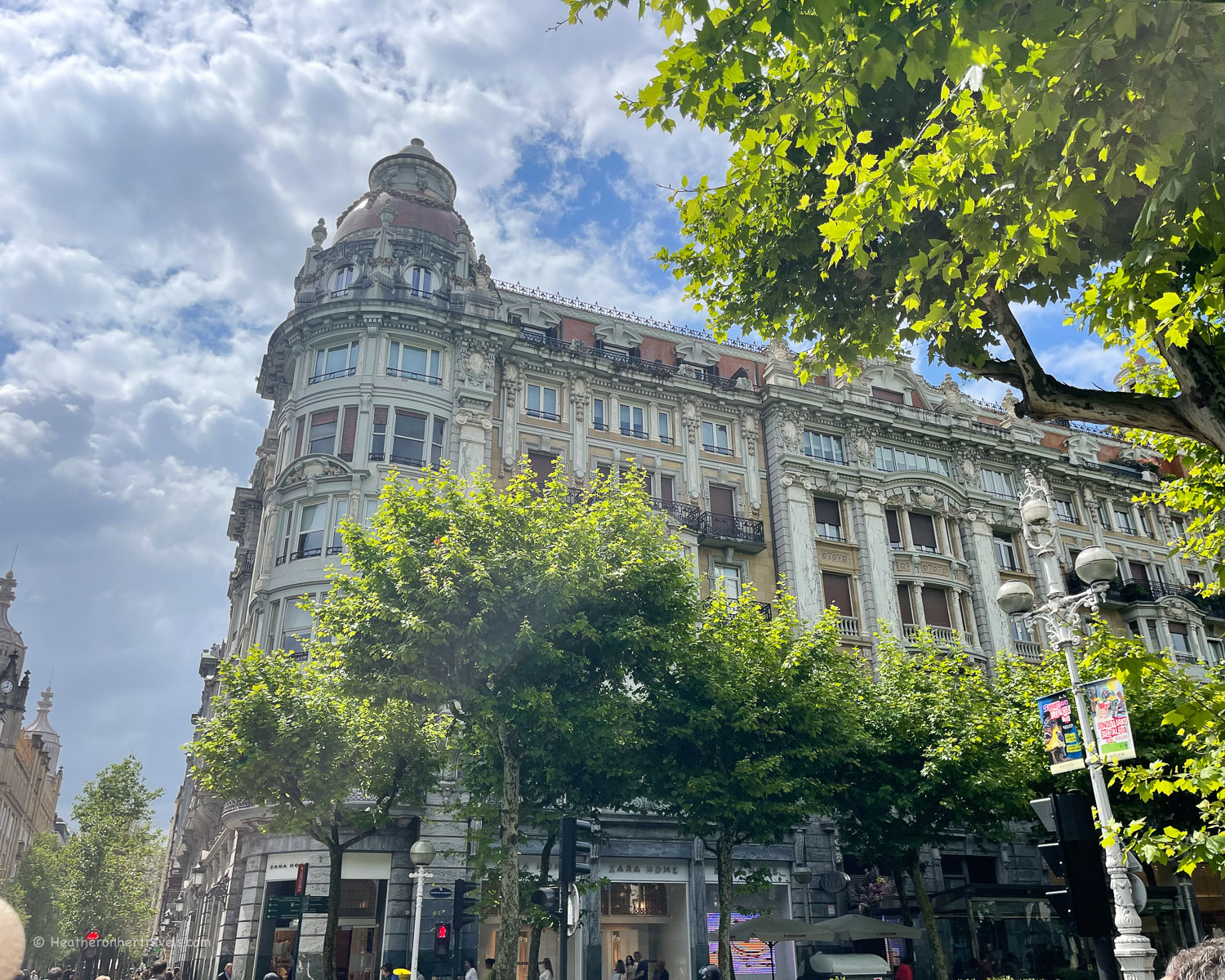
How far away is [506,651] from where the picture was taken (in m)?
18.4

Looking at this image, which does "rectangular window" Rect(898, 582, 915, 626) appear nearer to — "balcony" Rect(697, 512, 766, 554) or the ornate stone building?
"balcony" Rect(697, 512, 766, 554)

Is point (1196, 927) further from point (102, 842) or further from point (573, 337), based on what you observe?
point (102, 842)

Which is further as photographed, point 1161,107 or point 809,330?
point 809,330

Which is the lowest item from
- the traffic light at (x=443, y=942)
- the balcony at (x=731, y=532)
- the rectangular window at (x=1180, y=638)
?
the traffic light at (x=443, y=942)

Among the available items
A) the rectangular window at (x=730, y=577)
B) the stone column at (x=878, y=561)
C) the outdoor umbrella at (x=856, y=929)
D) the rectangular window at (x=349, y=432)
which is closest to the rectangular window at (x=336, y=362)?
the rectangular window at (x=349, y=432)

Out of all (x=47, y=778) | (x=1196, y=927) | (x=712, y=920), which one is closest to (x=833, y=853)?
(x=712, y=920)

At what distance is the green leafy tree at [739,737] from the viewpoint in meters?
21.1

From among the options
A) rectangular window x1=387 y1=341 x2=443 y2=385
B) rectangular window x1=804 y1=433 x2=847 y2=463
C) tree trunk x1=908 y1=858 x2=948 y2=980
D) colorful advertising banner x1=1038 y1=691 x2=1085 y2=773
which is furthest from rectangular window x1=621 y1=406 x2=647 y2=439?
colorful advertising banner x1=1038 y1=691 x2=1085 y2=773

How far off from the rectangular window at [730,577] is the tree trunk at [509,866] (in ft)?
45.2

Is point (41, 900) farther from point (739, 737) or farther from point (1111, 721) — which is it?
point (1111, 721)

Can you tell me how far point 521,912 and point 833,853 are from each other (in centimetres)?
1303

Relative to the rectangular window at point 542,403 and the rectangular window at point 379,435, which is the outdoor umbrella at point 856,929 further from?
the rectangular window at point 379,435

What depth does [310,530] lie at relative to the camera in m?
28.1

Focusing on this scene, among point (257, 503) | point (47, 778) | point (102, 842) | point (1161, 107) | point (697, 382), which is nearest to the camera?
point (1161, 107)
